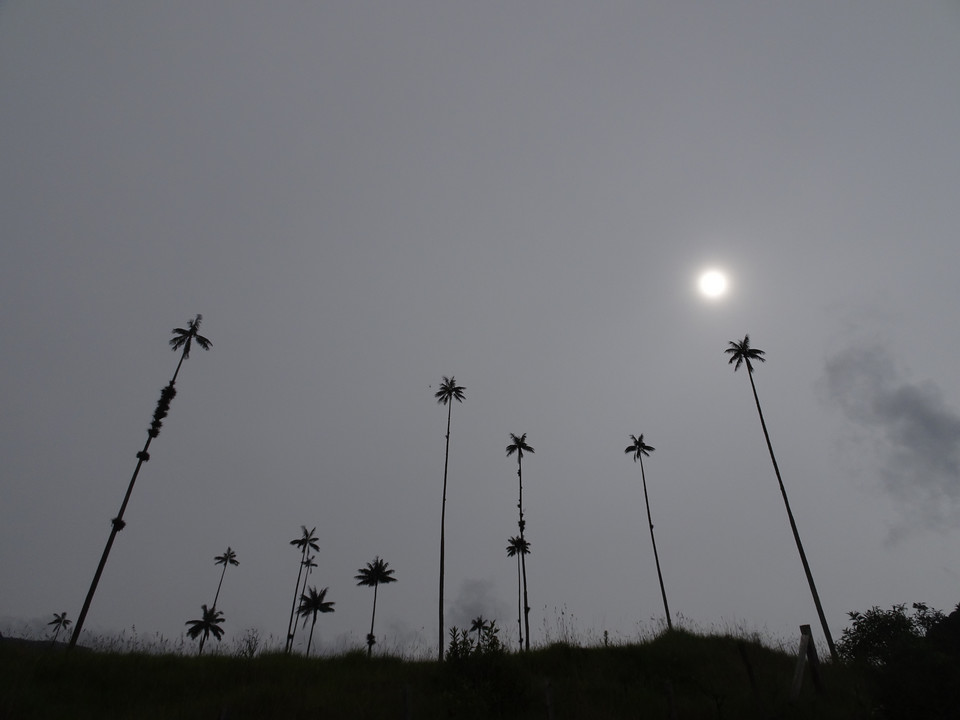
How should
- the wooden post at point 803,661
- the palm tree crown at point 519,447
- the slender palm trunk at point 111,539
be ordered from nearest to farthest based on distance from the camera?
the wooden post at point 803,661, the slender palm trunk at point 111,539, the palm tree crown at point 519,447

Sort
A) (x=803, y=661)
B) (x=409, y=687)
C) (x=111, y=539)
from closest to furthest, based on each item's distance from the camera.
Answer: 1. (x=409, y=687)
2. (x=803, y=661)
3. (x=111, y=539)

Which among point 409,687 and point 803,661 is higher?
point 803,661

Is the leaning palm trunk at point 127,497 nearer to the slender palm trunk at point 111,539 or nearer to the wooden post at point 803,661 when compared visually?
the slender palm trunk at point 111,539

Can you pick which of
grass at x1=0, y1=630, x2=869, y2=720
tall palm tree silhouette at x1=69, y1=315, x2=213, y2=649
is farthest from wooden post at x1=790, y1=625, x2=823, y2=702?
tall palm tree silhouette at x1=69, y1=315, x2=213, y2=649

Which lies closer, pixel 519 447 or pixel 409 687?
pixel 409 687

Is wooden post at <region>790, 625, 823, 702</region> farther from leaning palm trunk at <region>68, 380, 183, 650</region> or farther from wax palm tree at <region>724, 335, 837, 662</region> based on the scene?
leaning palm trunk at <region>68, 380, 183, 650</region>

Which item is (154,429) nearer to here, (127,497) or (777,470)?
(127,497)

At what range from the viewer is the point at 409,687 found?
46.5ft

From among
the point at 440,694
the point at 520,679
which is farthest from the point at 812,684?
the point at 440,694

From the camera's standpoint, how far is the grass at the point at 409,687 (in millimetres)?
14297

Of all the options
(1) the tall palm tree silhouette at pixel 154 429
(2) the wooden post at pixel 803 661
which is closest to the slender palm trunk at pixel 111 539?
(1) the tall palm tree silhouette at pixel 154 429

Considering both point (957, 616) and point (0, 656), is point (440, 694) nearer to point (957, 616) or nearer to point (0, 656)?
point (0, 656)

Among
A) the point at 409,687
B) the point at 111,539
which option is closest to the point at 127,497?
the point at 111,539

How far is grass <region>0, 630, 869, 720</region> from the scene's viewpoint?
14.3m
